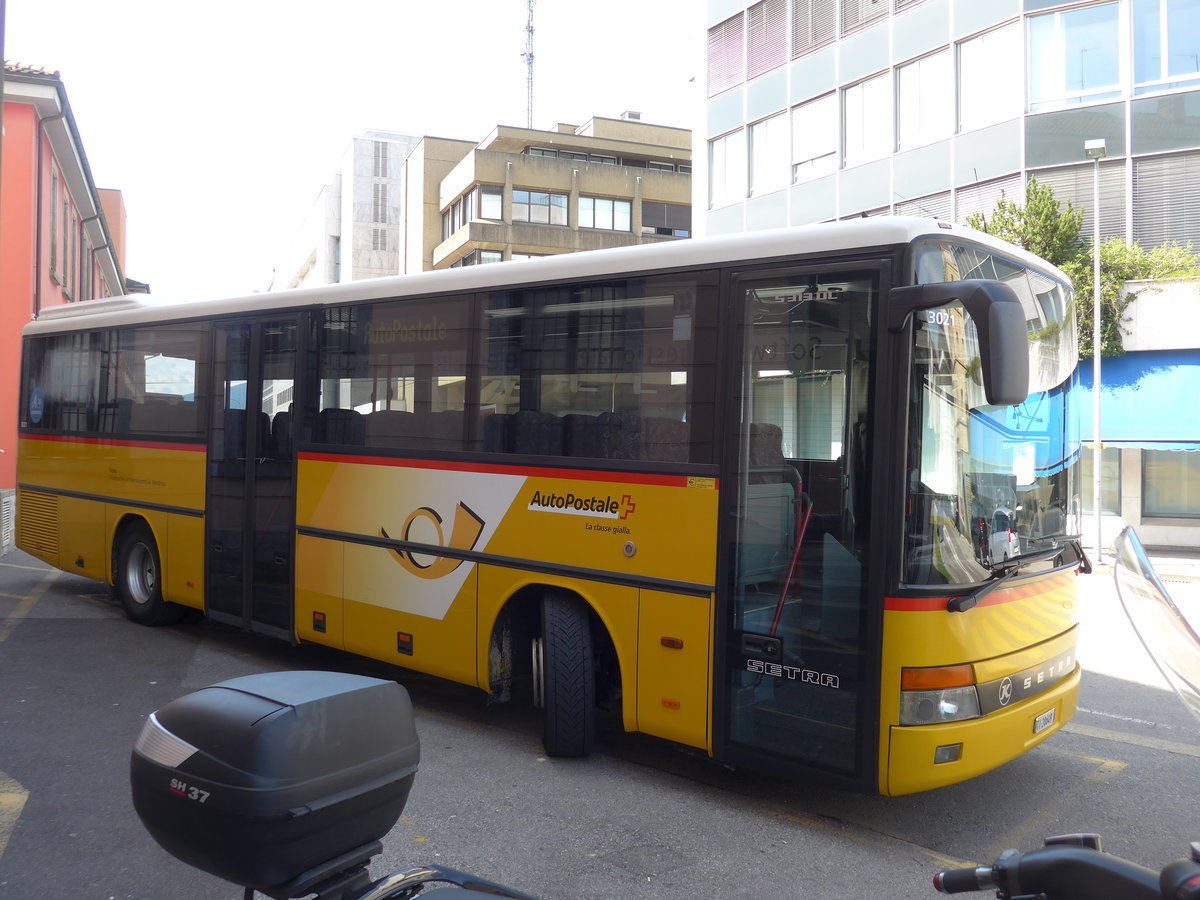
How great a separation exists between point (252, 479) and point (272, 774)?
6480mm

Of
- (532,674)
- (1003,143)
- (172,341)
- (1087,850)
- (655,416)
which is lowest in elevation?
(532,674)

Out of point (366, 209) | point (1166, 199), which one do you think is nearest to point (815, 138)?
point (1166, 199)

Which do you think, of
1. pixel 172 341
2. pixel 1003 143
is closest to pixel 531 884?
pixel 172 341

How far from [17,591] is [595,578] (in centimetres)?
950

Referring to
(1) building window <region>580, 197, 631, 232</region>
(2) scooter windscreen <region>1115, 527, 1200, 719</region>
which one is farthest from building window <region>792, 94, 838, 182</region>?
(1) building window <region>580, 197, 631, 232</region>

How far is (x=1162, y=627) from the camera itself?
2125 millimetres

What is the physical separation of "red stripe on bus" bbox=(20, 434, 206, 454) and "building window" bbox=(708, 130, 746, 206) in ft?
65.4

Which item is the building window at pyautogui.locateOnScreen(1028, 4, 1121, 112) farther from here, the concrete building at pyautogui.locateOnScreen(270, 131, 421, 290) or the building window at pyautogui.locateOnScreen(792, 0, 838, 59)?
the concrete building at pyautogui.locateOnScreen(270, 131, 421, 290)

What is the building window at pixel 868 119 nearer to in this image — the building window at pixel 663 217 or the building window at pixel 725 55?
the building window at pixel 725 55

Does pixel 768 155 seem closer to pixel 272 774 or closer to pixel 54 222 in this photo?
pixel 54 222

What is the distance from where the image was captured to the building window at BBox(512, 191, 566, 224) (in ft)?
179

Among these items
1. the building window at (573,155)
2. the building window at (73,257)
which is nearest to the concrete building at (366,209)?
the building window at (573,155)

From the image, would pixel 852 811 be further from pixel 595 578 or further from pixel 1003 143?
pixel 1003 143

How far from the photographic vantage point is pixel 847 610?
4902mm
